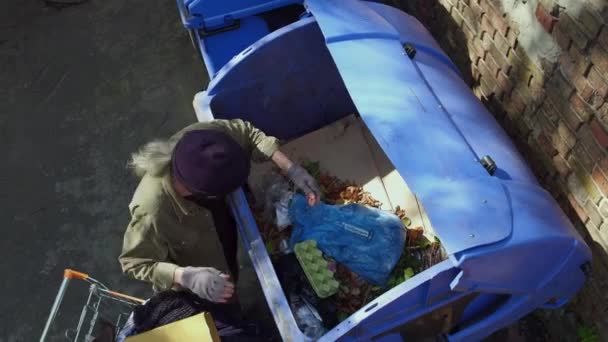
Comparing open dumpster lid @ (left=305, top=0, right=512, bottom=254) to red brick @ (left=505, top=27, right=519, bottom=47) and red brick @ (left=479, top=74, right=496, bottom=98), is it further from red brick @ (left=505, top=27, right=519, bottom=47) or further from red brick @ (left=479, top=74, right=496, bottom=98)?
red brick @ (left=479, top=74, right=496, bottom=98)

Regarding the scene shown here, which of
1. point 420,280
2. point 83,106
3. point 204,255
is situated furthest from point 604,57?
point 83,106

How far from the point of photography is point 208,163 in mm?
2414

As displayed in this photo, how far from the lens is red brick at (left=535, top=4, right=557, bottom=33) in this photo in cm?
258

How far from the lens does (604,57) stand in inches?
91.8

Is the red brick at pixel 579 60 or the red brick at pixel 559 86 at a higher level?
the red brick at pixel 579 60

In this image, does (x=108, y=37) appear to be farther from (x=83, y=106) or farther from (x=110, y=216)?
→ (x=110, y=216)

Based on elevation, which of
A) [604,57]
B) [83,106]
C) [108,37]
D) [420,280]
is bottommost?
[83,106]

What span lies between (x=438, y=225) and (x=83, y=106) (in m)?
3.26

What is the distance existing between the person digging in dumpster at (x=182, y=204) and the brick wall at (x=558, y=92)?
1166mm

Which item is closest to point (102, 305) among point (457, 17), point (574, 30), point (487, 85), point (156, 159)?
point (156, 159)

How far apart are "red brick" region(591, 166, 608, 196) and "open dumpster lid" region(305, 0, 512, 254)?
19.8 inches

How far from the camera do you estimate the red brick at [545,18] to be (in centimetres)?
258

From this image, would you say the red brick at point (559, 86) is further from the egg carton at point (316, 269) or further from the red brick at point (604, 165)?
the egg carton at point (316, 269)

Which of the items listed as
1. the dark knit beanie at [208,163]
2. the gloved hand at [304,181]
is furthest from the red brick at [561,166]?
the dark knit beanie at [208,163]
